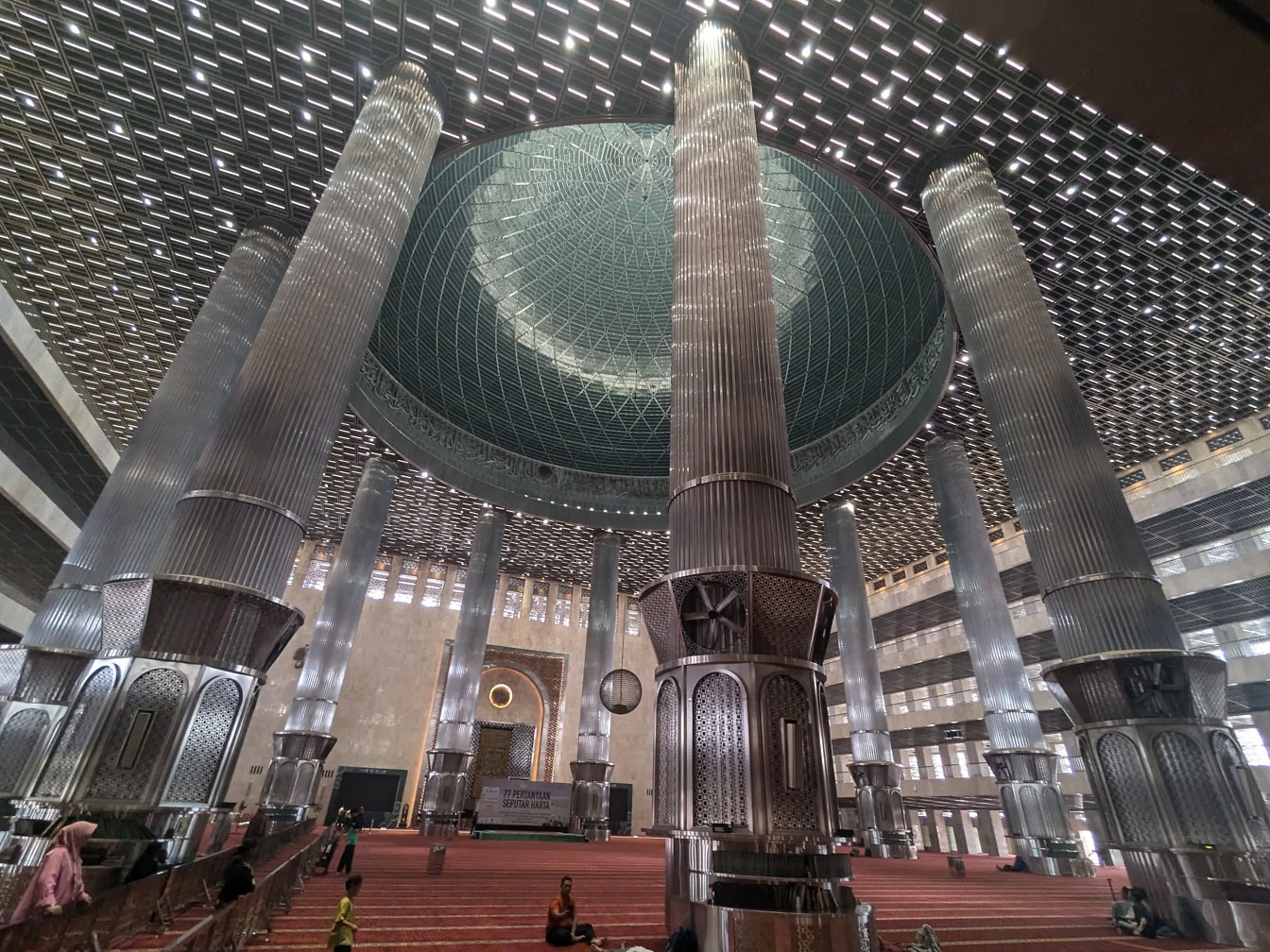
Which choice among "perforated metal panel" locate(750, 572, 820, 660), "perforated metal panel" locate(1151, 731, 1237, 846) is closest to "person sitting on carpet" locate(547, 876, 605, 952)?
"perforated metal panel" locate(750, 572, 820, 660)

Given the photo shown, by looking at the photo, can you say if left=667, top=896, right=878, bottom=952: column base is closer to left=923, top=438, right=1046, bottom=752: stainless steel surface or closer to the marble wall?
left=923, top=438, right=1046, bottom=752: stainless steel surface

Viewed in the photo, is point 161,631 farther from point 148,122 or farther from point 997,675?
point 997,675

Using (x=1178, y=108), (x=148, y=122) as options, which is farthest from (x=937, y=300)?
(x=148, y=122)

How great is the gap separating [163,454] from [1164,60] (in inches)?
504

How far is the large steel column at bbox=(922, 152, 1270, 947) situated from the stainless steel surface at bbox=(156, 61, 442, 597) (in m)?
9.39

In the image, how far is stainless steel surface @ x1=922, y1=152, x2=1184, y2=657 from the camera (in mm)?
7523

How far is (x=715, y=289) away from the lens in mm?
6887

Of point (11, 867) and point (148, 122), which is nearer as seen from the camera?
point (11, 867)

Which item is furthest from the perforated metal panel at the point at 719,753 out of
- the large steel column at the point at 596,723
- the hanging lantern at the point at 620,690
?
the large steel column at the point at 596,723

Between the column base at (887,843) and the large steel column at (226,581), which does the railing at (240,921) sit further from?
the column base at (887,843)

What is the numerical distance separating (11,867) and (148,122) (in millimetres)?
12838

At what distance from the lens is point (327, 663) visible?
1741 centimetres

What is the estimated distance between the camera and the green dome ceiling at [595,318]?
1875cm

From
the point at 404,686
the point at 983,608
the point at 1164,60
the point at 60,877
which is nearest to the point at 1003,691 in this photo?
the point at 983,608
